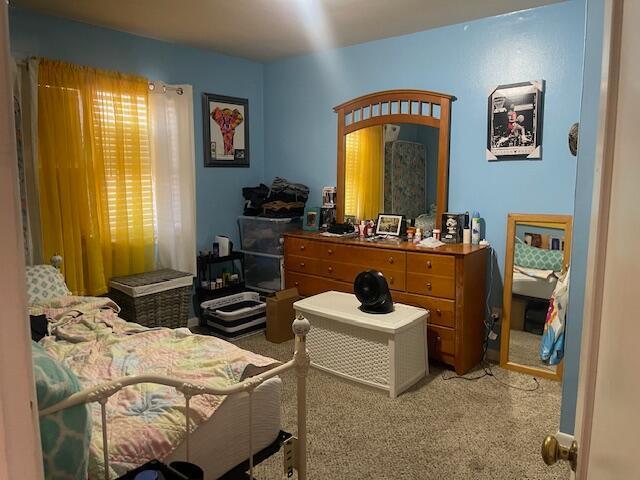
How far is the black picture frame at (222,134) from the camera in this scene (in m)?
4.27

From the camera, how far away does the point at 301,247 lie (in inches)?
158

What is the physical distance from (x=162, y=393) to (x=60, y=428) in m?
0.59

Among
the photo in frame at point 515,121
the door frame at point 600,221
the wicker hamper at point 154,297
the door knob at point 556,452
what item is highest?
the photo in frame at point 515,121

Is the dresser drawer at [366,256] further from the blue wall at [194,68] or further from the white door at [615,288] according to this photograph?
the white door at [615,288]

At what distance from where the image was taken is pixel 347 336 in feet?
10.4

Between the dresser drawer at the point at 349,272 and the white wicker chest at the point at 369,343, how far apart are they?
0.66ft

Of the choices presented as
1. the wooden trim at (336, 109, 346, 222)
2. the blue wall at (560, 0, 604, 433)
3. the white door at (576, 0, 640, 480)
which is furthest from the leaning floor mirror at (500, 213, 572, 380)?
the white door at (576, 0, 640, 480)

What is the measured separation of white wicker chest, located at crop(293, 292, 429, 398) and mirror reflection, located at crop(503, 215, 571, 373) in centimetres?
70

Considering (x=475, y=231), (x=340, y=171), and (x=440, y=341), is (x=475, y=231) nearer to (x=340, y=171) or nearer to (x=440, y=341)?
(x=440, y=341)

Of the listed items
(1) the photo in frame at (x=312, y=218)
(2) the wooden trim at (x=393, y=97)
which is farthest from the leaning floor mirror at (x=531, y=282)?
(1) the photo in frame at (x=312, y=218)

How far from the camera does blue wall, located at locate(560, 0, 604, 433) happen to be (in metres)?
2.01

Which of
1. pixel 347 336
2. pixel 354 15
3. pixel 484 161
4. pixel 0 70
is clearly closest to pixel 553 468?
pixel 347 336

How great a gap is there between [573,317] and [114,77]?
11.2 ft

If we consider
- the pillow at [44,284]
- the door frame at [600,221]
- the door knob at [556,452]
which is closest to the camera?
the door frame at [600,221]
